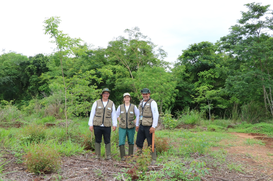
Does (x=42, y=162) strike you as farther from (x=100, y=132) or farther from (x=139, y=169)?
(x=139, y=169)

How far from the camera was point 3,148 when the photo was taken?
506 centimetres

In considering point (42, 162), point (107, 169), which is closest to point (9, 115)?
point (42, 162)

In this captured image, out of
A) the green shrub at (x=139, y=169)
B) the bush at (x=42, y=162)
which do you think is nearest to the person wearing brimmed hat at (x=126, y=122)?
the green shrub at (x=139, y=169)

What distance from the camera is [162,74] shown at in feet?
46.0

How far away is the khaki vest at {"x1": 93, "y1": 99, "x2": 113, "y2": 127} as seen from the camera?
198 inches

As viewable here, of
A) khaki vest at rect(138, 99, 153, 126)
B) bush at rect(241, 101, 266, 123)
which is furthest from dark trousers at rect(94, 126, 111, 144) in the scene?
bush at rect(241, 101, 266, 123)

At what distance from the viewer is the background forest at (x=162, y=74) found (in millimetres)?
6836

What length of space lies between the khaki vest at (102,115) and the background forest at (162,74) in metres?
1.56

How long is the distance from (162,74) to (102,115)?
949 cm

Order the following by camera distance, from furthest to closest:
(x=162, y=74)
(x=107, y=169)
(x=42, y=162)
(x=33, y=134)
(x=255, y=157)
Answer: (x=162, y=74) → (x=33, y=134) → (x=255, y=157) → (x=107, y=169) → (x=42, y=162)

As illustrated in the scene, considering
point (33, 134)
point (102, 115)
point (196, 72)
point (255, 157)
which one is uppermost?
point (196, 72)

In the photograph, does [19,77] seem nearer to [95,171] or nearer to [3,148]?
[3,148]

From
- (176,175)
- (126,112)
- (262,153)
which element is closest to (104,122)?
(126,112)

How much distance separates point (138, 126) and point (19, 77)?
2659 cm
